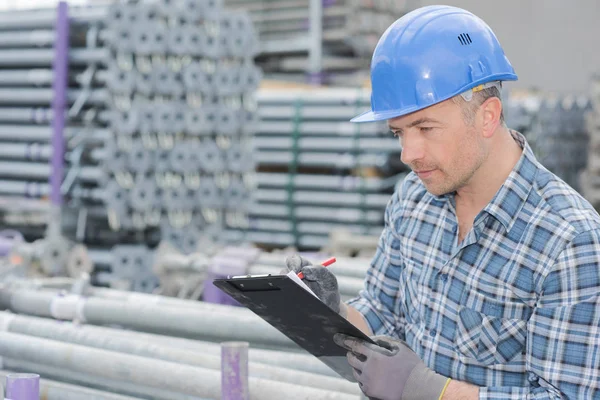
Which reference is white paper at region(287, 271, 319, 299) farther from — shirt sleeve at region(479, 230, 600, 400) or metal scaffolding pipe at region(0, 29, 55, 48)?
metal scaffolding pipe at region(0, 29, 55, 48)

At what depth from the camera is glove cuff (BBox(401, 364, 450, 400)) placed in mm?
2156

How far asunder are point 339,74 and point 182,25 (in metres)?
5.79

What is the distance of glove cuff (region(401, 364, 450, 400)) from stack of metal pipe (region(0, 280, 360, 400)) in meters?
0.53

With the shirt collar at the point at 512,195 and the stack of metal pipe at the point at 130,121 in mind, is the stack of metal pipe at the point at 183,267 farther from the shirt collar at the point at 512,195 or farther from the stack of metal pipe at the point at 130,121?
the shirt collar at the point at 512,195

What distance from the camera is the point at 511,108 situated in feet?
32.2

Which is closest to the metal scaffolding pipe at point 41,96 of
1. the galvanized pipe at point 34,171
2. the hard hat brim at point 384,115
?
the galvanized pipe at point 34,171

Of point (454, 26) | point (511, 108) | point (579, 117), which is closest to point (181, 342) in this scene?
point (454, 26)

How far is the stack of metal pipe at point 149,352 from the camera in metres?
2.83

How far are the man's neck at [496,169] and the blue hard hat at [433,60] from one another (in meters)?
0.16

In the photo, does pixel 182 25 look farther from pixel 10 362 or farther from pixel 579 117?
pixel 579 117

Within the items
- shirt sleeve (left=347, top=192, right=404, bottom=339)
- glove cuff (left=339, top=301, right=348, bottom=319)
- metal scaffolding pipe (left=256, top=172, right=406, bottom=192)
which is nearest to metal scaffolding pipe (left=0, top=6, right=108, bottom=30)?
metal scaffolding pipe (left=256, top=172, right=406, bottom=192)

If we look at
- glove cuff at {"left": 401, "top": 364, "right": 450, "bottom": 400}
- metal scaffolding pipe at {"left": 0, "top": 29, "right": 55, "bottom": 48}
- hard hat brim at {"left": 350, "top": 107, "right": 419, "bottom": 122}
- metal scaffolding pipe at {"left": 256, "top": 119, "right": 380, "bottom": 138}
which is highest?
metal scaffolding pipe at {"left": 0, "top": 29, "right": 55, "bottom": 48}

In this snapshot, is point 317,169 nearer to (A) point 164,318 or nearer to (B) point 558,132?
(B) point 558,132

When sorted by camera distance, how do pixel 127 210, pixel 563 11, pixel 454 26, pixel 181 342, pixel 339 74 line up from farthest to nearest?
1. pixel 563 11
2. pixel 339 74
3. pixel 127 210
4. pixel 181 342
5. pixel 454 26
